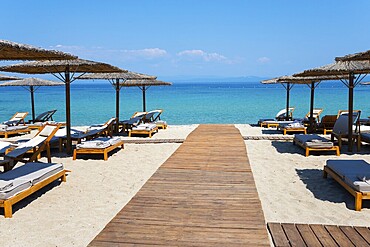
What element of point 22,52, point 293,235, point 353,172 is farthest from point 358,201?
point 22,52

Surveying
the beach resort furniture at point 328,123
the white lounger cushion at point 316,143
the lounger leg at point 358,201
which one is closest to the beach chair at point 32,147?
the lounger leg at point 358,201

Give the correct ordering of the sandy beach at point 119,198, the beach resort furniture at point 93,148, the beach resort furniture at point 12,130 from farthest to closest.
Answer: the beach resort furniture at point 12,130 < the beach resort furniture at point 93,148 < the sandy beach at point 119,198

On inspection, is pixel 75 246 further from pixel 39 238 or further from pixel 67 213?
pixel 67 213

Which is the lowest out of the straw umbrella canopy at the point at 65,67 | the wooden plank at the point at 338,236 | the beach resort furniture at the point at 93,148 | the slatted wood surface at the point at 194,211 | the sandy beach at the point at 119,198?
the sandy beach at the point at 119,198

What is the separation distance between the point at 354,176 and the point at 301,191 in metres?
0.71

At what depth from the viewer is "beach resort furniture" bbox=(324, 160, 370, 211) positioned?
4082mm

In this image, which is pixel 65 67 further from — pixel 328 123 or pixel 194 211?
pixel 328 123

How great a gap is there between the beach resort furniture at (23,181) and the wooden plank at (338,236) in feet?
10.8

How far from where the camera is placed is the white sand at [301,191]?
12.9 feet

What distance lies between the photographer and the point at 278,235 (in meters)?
3.22

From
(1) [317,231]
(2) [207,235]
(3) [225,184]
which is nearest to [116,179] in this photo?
(3) [225,184]

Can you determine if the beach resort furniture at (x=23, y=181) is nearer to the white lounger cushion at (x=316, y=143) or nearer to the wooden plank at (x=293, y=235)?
the wooden plank at (x=293, y=235)

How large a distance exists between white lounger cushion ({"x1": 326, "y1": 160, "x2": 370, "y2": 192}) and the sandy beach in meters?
0.26

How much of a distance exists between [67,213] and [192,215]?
4.98 ft
